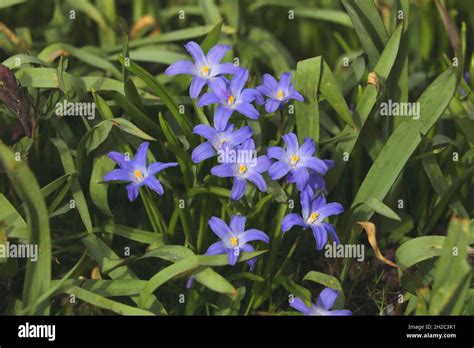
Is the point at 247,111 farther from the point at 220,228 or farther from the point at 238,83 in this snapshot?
the point at 220,228

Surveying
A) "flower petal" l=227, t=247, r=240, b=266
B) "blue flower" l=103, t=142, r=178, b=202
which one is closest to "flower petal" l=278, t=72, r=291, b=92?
"blue flower" l=103, t=142, r=178, b=202

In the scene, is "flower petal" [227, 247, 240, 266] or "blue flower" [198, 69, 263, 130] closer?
"flower petal" [227, 247, 240, 266]

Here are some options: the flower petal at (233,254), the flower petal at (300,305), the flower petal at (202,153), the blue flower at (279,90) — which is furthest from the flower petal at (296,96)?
the flower petal at (300,305)

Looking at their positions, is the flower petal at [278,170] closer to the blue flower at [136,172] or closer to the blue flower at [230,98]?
the blue flower at [230,98]

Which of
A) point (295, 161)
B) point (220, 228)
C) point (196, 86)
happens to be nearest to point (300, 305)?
point (220, 228)

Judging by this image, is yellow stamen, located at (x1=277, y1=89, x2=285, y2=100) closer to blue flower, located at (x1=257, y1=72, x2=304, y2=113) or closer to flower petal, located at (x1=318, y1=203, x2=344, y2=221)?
blue flower, located at (x1=257, y1=72, x2=304, y2=113)
